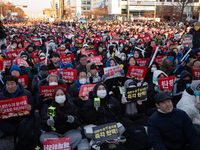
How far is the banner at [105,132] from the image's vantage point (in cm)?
337

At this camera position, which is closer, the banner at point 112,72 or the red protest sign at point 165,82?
the red protest sign at point 165,82

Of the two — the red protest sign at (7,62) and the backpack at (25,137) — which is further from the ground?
the red protest sign at (7,62)

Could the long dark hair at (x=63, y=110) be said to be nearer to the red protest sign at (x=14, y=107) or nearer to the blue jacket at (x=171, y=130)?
the red protest sign at (x=14, y=107)

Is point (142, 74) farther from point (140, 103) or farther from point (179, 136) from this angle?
point (179, 136)

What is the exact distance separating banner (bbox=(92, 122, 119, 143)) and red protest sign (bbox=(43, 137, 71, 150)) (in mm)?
482

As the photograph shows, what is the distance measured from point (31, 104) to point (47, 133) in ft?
2.95

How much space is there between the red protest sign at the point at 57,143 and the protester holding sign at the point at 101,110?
677 mm

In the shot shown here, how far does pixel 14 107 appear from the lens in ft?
12.6

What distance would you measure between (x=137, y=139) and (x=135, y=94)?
0.95 m

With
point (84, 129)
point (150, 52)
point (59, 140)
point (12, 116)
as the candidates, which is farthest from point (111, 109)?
point (150, 52)

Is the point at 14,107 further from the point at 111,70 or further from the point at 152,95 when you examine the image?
the point at 152,95

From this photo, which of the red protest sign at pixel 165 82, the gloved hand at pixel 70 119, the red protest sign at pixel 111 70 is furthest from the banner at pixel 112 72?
the gloved hand at pixel 70 119

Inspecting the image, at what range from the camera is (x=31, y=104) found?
412 cm

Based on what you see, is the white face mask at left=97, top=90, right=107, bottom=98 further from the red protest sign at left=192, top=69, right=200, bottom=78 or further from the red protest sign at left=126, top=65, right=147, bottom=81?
the red protest sign at left=192, top=69, right=200, bottom=78
